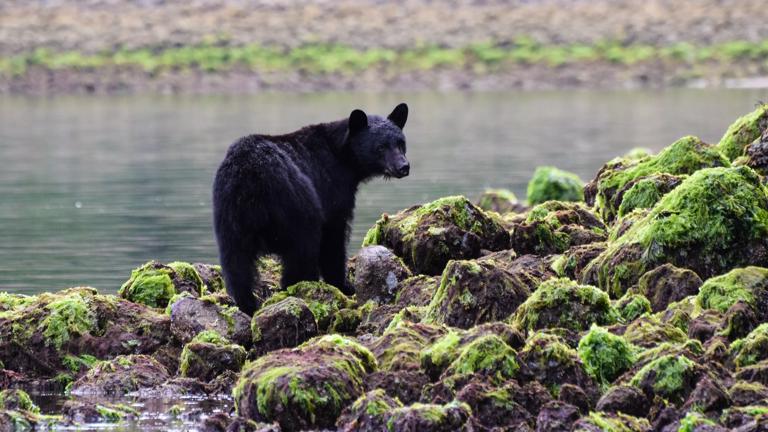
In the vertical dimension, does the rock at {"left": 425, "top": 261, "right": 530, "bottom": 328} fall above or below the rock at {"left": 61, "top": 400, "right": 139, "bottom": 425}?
above

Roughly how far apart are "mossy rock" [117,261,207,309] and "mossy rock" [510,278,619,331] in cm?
377

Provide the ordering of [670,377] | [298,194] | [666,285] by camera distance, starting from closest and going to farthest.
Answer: [670,377] < [666,285] < [298,194]

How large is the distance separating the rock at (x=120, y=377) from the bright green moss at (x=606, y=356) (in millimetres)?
3529

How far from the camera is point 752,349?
34.0 ft

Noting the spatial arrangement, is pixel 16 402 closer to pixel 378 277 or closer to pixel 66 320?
pixel 66 320

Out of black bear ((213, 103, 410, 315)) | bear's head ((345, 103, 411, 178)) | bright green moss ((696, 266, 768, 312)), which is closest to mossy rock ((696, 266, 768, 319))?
bright green moss ((696, 266, 768, 312))

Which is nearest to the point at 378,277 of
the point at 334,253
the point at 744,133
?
the point at 334,253

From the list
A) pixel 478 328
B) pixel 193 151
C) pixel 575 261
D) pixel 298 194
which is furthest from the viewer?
pixel 193 151

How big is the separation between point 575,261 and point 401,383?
142 inches

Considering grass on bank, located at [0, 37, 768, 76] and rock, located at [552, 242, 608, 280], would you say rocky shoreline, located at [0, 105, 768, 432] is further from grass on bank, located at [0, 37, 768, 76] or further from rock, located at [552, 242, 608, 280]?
grass on bank, located at [0, 37, 768, 76]

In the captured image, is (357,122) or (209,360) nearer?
(209,360)

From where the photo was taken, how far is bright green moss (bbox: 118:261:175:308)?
14164 mm

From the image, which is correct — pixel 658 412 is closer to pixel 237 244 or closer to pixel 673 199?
pixel 673 199

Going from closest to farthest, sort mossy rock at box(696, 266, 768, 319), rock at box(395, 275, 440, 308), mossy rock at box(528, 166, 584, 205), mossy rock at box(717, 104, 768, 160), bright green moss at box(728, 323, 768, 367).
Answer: bright green moss at box(728, 323, 768, 367), mossy rock at box(696, 266, 768, 319), rock at box(395, 275, 440, 308), mossy rock at box(717, 104, 768, 160), mossy rock at box(528, 166, 584, 205)
